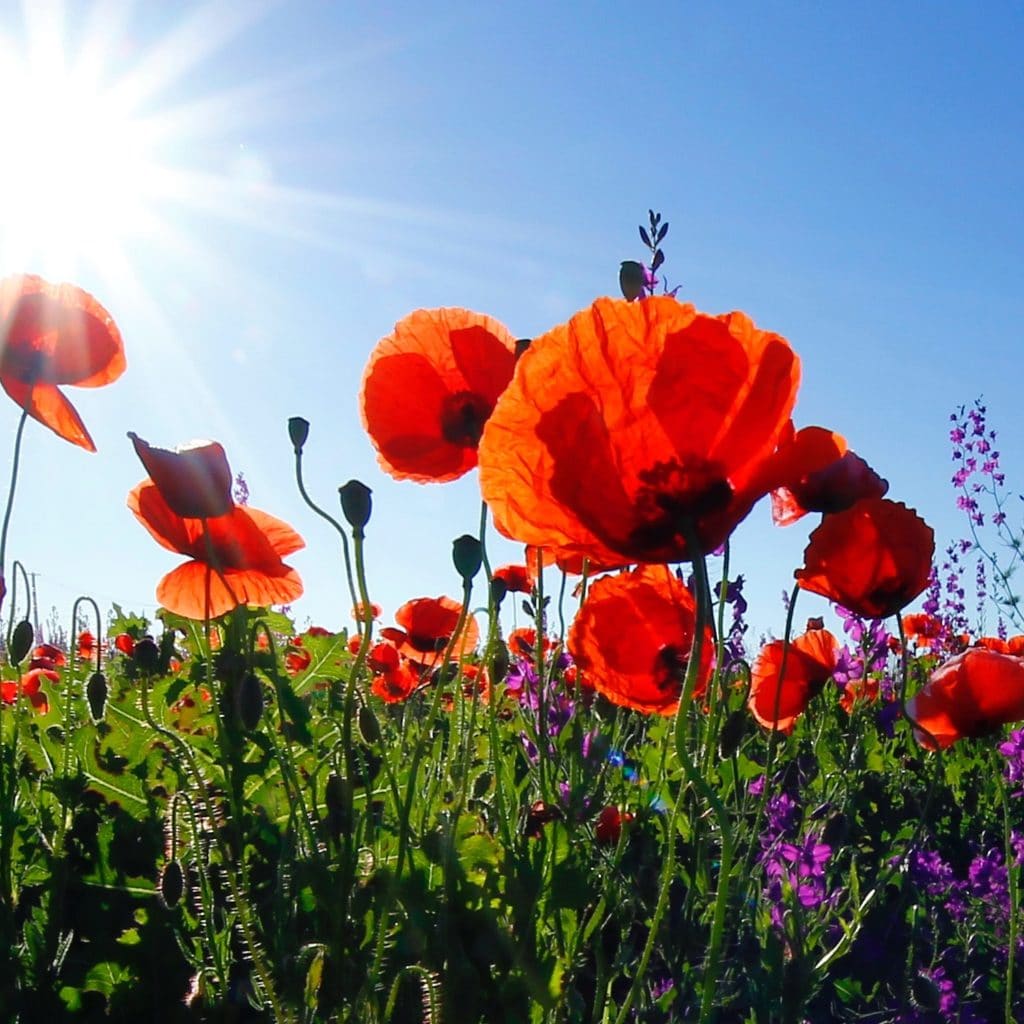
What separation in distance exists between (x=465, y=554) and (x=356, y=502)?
20 centimetres

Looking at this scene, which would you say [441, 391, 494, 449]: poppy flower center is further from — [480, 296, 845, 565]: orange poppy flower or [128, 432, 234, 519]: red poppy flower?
[480, 296, 845, 565]: orange poppy flower

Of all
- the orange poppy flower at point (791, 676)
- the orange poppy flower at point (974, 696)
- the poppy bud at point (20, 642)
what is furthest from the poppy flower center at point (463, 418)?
the poppy bud at point (20, 642)

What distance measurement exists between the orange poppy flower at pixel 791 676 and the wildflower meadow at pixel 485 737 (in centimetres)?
1

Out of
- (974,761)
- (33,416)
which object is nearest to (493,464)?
(33,416)

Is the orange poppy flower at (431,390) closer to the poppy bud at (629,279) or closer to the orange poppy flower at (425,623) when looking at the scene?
the poppy bud at (629,279)

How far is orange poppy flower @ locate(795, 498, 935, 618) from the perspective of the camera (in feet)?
5.47

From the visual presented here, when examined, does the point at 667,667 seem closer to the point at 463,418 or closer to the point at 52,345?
the point at 463,418

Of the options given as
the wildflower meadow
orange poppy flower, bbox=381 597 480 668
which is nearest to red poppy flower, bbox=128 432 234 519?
the wildflower meadow

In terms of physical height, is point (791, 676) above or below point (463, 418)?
below

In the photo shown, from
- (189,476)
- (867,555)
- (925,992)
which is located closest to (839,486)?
(867,555)

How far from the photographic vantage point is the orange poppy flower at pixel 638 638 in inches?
70.3

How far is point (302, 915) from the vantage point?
Answer: 6.51 ft

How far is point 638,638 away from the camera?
1.83 metres

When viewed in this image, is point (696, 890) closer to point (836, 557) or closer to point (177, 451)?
point (836, 557)
